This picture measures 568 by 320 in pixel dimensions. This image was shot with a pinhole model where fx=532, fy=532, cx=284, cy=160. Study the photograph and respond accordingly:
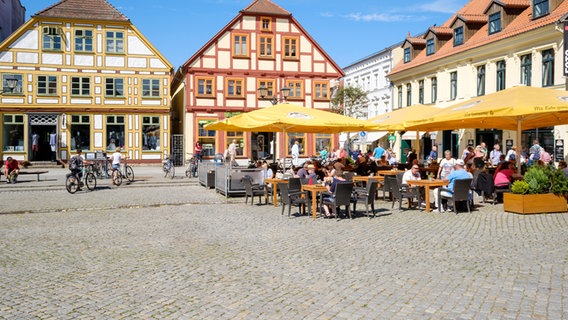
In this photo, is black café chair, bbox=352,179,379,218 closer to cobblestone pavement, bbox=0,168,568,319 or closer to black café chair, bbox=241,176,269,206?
cobblestone pavement, bbox=0,168,568,319

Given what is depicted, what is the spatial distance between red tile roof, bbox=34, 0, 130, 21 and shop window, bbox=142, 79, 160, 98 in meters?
4.53

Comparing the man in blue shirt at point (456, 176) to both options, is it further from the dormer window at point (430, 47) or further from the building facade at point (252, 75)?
the building facade at point (252, 75)

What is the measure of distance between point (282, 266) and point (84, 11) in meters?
34.7

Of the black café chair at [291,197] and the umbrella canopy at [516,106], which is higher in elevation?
the umbrella canopy at [516,106]

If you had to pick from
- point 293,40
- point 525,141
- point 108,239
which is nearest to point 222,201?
point 108,239

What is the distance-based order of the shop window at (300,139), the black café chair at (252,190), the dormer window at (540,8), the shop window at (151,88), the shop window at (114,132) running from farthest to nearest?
the shop window at (300,139), the shop window at (151,88), the shop window at (114,132), the dormer window at (540,8), the black café chair at (252,190)

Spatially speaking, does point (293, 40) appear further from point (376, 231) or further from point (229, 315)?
point (229, 315)

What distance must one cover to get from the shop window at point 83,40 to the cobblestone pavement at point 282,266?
86.0 feet

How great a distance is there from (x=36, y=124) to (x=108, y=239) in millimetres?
29952

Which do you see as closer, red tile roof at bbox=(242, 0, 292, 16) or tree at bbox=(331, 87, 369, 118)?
red tile roof at bbox=(242, 0, 292, 16)

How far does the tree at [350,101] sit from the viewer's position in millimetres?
47438

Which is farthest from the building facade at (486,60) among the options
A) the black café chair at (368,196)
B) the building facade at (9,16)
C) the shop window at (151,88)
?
the building facade at (9,16)

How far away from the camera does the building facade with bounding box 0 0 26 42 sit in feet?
132

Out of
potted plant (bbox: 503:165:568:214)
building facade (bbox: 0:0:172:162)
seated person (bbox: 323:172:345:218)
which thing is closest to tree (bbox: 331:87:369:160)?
building facade (bbox: 0:0:172:162)
